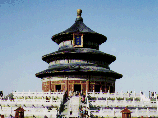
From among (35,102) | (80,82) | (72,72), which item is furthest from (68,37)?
(35,102)

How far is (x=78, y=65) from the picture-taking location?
56531mm

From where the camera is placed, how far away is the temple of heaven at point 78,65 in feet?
181

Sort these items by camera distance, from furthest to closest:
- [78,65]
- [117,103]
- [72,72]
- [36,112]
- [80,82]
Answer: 1. [78,65]
2. [80,82]
3. [72,72]
4. [117,103]
5. [36,112]

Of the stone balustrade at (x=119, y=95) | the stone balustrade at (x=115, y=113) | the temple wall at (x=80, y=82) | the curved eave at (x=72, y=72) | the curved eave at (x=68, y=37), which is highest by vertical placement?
the curved eave at (x=68, y=37)

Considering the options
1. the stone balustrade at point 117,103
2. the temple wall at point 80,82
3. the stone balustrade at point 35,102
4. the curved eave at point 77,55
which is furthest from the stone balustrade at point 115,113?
the curved eave at point 77,55

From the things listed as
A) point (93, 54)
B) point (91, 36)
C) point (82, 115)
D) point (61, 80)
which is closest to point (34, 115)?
point (82, 115)

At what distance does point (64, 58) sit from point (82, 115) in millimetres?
26501

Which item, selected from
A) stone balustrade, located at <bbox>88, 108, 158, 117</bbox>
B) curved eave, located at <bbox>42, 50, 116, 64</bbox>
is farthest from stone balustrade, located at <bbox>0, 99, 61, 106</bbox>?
curved eave, located at <bbox>42, 50, 116, 64</bbox>

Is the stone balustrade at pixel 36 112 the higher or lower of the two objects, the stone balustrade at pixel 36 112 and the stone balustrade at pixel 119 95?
the lower

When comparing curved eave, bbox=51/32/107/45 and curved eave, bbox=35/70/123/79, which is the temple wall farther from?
curved eave, bbox=51/32/107/45

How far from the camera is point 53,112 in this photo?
34.0 m

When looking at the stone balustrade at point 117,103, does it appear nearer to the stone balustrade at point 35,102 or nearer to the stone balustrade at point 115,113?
the stone balustrade at point 115,113

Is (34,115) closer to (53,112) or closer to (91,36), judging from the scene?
(53,112)

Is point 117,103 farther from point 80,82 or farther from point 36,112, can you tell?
point 80,82
